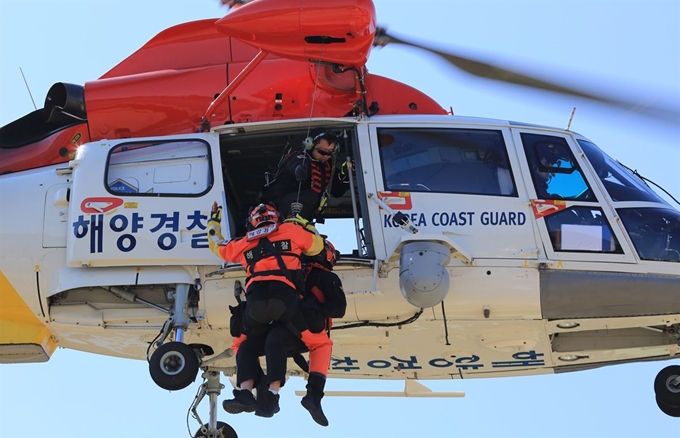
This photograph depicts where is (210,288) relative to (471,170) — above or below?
below

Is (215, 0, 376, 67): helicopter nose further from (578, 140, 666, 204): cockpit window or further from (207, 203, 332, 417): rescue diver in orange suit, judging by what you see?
(578, 140, 666, 204): cockpit window

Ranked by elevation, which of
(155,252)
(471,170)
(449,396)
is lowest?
(449,396)

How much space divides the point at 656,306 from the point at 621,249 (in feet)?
1.82

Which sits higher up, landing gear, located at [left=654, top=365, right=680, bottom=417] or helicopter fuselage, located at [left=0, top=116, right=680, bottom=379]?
helicopter fuselage, located at [left=0, top=116, right=680, bottom=379]

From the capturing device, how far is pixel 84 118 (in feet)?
36.8

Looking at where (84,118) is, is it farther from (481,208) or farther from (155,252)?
(481,208)

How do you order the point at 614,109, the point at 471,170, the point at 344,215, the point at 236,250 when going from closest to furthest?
1. the point at 614,109
2. the point at 236,250
3. the point at 471,170
4. the point at 344,215

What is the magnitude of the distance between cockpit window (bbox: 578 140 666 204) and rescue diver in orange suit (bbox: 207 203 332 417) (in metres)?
2.65

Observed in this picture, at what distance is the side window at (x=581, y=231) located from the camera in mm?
9820

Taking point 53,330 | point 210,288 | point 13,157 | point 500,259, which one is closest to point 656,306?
point 500,259

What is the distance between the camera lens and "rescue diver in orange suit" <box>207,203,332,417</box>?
914 cm

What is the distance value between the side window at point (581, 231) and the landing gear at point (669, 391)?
121 cm

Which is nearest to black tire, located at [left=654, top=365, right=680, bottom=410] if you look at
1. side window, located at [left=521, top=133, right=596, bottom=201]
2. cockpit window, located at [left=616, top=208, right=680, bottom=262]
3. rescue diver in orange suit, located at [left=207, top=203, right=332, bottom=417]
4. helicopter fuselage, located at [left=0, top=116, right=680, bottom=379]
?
helicopter fuselage, located at [left=0, top=116, right=680, bottom=379]

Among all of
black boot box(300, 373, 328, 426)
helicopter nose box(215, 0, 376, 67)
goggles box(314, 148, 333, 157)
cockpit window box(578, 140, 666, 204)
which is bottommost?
black boot box(300, 373, 328, 426)
